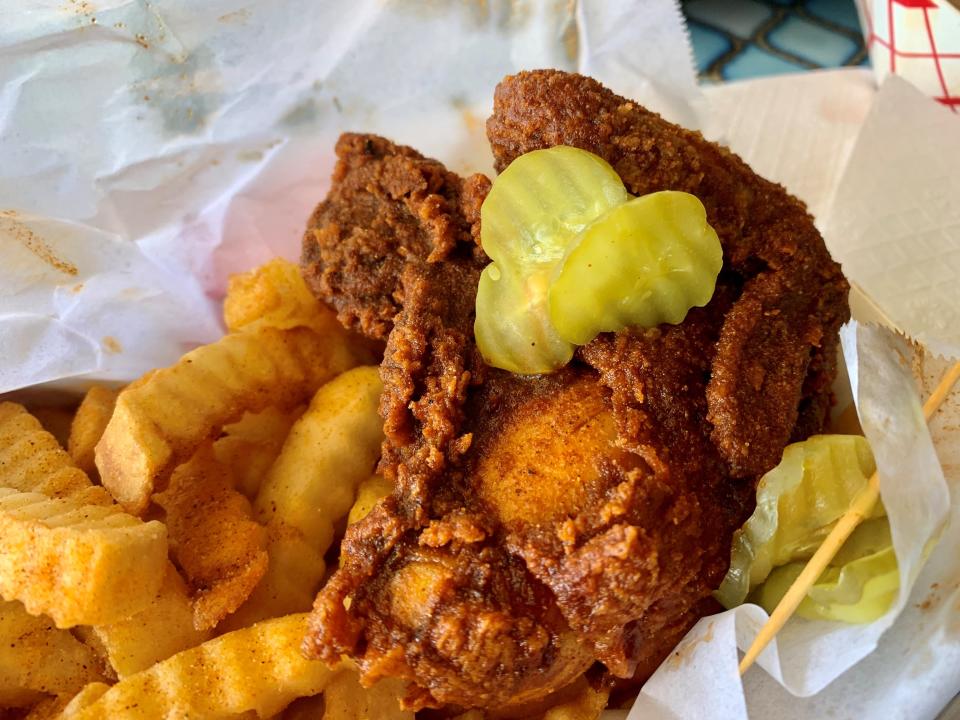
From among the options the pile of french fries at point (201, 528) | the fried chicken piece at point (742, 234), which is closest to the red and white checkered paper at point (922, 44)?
the fried chicken piece at point (742, 234)

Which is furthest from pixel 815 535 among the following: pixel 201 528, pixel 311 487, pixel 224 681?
pixel 201 528

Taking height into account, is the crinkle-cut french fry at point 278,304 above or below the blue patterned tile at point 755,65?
above

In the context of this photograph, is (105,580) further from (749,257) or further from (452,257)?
(749,257)

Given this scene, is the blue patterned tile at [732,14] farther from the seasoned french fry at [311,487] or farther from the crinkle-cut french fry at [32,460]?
the crinkle-cut french fry at [32,460]

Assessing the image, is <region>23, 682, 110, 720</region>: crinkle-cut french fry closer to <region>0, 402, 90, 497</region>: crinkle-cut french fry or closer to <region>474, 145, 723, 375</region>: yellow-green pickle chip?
<region>0, 402, 90, 497</region>: crinkle-cut french fry

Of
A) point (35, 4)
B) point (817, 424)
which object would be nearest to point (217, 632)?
point (817, 424)

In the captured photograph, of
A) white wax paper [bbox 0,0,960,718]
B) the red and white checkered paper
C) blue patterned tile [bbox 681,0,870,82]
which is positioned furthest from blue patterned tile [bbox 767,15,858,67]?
white wax paper [bbox 0,0,960,718]
